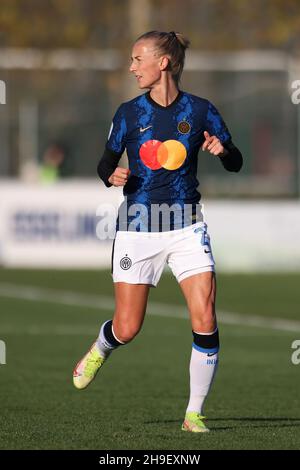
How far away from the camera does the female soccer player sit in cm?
824

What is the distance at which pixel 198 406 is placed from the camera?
27.2ft

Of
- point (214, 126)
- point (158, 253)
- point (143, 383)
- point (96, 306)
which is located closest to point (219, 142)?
point (214, 126)

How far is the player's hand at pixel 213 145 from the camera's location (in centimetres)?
819

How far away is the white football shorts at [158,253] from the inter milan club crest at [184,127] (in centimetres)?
59

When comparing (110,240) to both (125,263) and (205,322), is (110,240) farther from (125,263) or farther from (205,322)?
(205,322)

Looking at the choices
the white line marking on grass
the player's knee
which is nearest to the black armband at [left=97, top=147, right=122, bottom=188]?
the player's knee

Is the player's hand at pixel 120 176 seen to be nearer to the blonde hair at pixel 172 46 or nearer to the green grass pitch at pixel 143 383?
the blonde hair at pixel 172 46

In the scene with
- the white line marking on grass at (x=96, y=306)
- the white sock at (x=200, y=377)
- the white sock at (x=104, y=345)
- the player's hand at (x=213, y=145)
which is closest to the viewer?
the player's hand at (x=213, y=145)

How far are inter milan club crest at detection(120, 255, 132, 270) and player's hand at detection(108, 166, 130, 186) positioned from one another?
49 cm

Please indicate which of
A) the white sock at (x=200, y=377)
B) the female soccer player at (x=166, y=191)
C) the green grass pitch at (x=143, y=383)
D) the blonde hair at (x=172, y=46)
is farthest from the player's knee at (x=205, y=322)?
the blonde hair at (x=172, y=46)

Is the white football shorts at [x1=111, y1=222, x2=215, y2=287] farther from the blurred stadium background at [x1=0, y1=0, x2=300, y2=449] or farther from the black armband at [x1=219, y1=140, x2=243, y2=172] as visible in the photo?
the blurred stadium background at [x1=0, y1=0, x2=300, y2=449]

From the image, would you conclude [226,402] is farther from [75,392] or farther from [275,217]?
[275,217]

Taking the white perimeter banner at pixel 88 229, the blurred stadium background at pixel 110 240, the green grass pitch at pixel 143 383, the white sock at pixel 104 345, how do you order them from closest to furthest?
the green grass pitch at pixel 143 383 < the white sock at pixel 104 345 < the blurred stadium background at pixel 110 240 < the white perimeter banner at pixel 88 229

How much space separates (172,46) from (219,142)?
0.67 m
